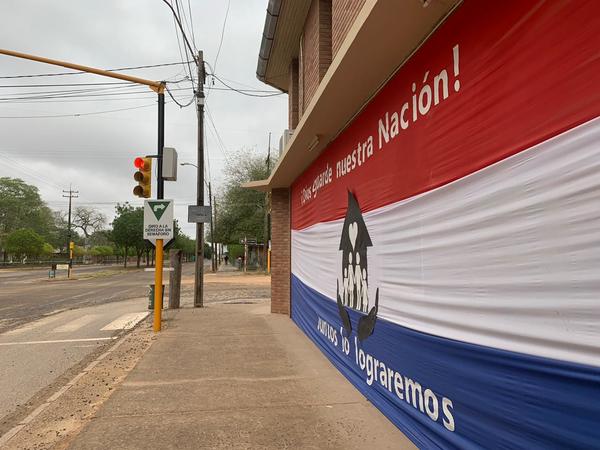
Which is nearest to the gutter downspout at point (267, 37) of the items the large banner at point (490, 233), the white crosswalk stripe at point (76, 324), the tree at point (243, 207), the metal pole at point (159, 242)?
the metal pole at point (159, 242)

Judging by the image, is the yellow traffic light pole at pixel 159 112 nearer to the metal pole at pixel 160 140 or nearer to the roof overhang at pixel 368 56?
the metal pole at pixel 160 140

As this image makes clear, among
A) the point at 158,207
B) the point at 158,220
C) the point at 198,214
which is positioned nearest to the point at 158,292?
the point at 158,220

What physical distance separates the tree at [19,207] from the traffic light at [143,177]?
79466 mm

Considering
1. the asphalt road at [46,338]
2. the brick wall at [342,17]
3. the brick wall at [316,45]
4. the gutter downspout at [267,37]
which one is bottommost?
the asphalt road at [46,338]

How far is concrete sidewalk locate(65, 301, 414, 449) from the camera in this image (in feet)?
12.9

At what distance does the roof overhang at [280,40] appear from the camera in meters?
9.25

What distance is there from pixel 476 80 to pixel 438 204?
2.91 feet

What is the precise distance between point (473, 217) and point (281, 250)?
364 inches

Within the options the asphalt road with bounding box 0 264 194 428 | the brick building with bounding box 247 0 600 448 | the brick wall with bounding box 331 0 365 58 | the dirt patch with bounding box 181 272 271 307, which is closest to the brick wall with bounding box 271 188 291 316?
the asphalt road with bounding box 0 264 194 428

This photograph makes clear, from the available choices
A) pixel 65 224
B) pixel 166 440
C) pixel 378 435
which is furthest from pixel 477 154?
pixel 65 224

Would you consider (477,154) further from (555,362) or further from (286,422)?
(286,422)

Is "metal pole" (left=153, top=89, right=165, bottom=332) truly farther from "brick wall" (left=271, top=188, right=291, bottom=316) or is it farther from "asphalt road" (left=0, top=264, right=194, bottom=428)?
"brick wall" (left=271, top=188, right=291, bottom=316)

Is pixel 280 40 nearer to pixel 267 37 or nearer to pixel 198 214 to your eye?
pixel 267 37

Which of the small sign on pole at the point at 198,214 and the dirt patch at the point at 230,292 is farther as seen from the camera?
the dirt patch at the point at 230,292
